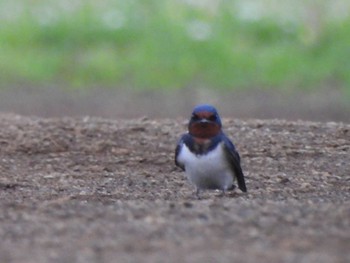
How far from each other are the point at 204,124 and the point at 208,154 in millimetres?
174

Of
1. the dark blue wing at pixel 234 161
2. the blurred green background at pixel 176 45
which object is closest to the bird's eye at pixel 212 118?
the dark blue wing at pixel 234 161

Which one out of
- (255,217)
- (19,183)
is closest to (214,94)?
(19,183)

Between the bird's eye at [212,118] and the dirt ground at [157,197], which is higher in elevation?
the bird's eye at [212,118]

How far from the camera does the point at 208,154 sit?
787cm

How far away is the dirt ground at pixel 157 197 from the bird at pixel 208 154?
116 millimetres

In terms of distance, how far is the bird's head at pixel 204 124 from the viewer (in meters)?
7.86

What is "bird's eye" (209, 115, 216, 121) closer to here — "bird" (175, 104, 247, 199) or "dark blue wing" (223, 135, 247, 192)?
"bird" (175, 104, 247, 199)

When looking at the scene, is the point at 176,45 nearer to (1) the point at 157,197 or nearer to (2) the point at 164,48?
(2) the point at 164,48

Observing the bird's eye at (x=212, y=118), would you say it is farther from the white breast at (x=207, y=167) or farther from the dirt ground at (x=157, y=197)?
the dirt ground at (x=157, y=197)

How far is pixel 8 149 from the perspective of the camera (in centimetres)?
969

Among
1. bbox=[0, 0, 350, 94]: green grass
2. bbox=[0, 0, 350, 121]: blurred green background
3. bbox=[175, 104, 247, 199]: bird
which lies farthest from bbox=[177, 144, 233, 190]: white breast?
bbox=[0, 0, 350, 94]: green grass

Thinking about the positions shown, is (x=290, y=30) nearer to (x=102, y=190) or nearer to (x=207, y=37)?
(x=207, y=37)

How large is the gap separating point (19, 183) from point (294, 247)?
Result: 3425mm

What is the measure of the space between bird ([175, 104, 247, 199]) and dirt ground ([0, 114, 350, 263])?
116 millimetres
